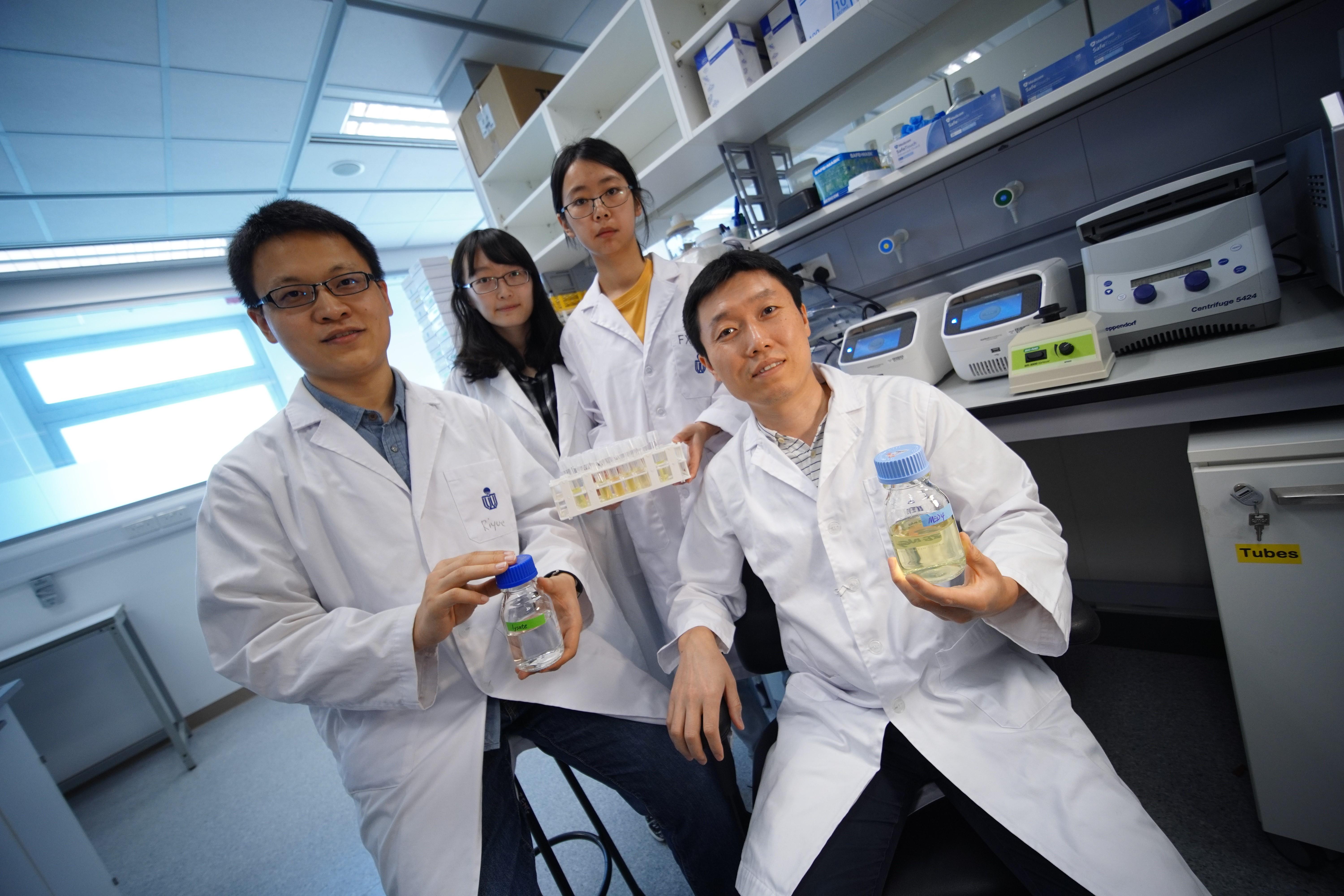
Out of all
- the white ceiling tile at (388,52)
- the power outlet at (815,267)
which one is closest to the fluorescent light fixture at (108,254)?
the white ceiling tile at (388,52)

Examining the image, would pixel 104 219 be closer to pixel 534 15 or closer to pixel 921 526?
pixel 534 15

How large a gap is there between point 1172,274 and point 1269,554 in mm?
579

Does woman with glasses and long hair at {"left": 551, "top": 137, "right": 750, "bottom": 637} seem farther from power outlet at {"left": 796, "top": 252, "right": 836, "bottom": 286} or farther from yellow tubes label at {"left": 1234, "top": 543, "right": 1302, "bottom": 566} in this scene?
yellow tubes label at {"left": 1234, "top": 543, "right": 1302, "bottom": 566}

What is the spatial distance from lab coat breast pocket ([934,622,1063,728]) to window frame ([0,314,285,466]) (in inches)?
173

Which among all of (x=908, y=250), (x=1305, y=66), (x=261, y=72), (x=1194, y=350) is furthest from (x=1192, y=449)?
(x=261, y=72)

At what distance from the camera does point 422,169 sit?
372 cm

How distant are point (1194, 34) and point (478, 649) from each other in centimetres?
191

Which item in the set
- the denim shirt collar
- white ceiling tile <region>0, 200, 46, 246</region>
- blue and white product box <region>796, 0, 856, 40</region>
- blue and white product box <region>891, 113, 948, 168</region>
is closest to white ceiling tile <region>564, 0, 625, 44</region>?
blue and white product box <region>796, 0, 856, 40</region>

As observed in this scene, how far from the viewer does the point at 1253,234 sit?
3.31ft

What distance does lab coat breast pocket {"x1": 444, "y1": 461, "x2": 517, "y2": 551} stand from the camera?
107 cm

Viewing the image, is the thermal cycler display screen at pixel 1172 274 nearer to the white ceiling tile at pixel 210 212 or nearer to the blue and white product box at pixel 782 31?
the blue and white product box at pixel 782 31

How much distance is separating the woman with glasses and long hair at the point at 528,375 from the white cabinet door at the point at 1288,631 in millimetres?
1133

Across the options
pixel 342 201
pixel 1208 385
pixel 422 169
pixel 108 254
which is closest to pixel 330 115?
pixel 422 169

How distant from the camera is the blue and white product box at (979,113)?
140cm
